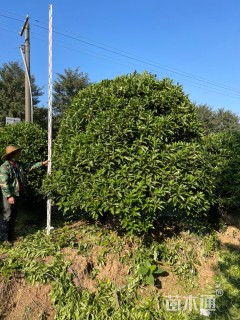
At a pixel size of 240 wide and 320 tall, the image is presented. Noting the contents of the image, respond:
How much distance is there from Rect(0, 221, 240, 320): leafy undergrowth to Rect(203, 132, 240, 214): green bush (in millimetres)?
Answer: 974

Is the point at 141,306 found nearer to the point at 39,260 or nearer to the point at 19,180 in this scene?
the point at 39,260

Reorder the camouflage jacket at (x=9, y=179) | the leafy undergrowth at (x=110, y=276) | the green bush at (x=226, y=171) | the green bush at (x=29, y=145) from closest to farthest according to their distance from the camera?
the leafy undergrowth at (x=110, y=276) < the camouflage jacket at (x=9, y=179) < the green bush at (x=29, y=145) < the green bush at (x=226, y=171)

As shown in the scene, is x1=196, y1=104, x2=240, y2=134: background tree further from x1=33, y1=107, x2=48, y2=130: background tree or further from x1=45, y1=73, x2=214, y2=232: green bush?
x1=45, y1=73, x2=214, y2=232: green bush

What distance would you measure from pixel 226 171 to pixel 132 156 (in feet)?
7.82

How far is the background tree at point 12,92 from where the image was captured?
2750cm

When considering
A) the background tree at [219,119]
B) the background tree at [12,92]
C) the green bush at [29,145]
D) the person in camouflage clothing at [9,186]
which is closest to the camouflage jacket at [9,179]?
the person in camouflage clothing at [9,186]

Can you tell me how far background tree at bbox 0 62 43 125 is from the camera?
2750cm

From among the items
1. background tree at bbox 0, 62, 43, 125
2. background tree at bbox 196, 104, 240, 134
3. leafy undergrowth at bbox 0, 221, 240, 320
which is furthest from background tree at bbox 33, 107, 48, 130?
leafy undergrowth at bbox 0, 221, 240, 320

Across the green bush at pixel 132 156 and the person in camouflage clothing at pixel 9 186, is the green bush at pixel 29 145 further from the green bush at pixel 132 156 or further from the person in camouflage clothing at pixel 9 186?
the green bush at pixel 132 156

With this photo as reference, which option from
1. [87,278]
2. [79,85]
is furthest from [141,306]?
[79,85]

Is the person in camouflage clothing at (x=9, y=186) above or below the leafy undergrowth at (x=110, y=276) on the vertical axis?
above

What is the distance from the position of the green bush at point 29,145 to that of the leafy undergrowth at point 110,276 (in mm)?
975

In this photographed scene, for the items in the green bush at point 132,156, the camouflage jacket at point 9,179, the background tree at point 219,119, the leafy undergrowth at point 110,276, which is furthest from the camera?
the background tree at point 219,119

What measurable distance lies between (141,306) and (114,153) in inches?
69.0
